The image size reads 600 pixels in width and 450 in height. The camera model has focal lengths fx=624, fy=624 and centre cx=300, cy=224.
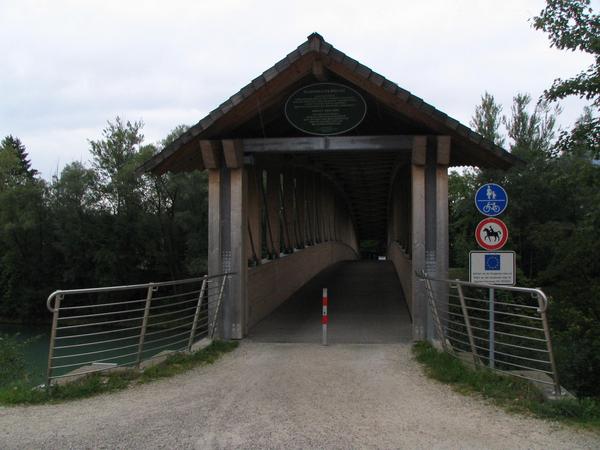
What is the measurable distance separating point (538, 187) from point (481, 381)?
22909 mm

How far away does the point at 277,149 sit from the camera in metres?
9.95

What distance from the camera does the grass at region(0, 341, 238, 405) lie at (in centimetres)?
602

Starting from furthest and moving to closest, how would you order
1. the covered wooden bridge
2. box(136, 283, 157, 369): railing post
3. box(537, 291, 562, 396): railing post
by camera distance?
the covered wooden bridge → box(136, 283, 157, 369): railing post → box(537, 291, 562, 396): railing post

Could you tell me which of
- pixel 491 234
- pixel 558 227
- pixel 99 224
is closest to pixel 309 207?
pixel 558 227

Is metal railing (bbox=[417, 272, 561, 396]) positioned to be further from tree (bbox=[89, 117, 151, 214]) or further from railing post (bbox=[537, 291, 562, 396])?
tree (bbox=[89, 117, 151, 214])

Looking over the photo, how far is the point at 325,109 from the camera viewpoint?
9859mm

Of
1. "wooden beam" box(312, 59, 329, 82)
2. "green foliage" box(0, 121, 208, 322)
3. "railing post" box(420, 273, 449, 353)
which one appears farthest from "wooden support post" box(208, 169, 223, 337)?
"green foliage" box(0, 121, 208, 322)

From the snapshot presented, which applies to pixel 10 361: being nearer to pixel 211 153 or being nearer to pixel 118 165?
pixel 211 153

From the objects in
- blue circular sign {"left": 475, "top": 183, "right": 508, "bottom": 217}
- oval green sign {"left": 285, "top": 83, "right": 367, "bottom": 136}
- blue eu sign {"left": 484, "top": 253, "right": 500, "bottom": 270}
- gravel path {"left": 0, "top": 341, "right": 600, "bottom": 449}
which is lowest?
gravel path {"left": 0, "top": 341, "right": 600, "bottom": 449}

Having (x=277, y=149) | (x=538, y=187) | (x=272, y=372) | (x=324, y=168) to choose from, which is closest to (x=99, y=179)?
(x=324, y=168)

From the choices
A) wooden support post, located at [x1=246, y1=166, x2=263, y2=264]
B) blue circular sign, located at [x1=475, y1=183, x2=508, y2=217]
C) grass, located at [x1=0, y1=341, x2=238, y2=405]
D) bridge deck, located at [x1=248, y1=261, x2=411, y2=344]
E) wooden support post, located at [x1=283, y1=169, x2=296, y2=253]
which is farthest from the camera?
wooden support post, located at [x1=283, y1=169, x2=296, y2=253]

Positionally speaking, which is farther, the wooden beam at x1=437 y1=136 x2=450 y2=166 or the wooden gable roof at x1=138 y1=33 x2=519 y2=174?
the wooden beam at x1=437 y1=136 x2=450 y2=166

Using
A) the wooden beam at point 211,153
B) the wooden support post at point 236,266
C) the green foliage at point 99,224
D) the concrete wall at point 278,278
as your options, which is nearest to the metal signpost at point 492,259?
the wooden support post at point 236,266

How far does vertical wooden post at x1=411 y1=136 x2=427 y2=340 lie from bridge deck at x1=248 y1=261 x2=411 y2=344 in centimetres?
45
